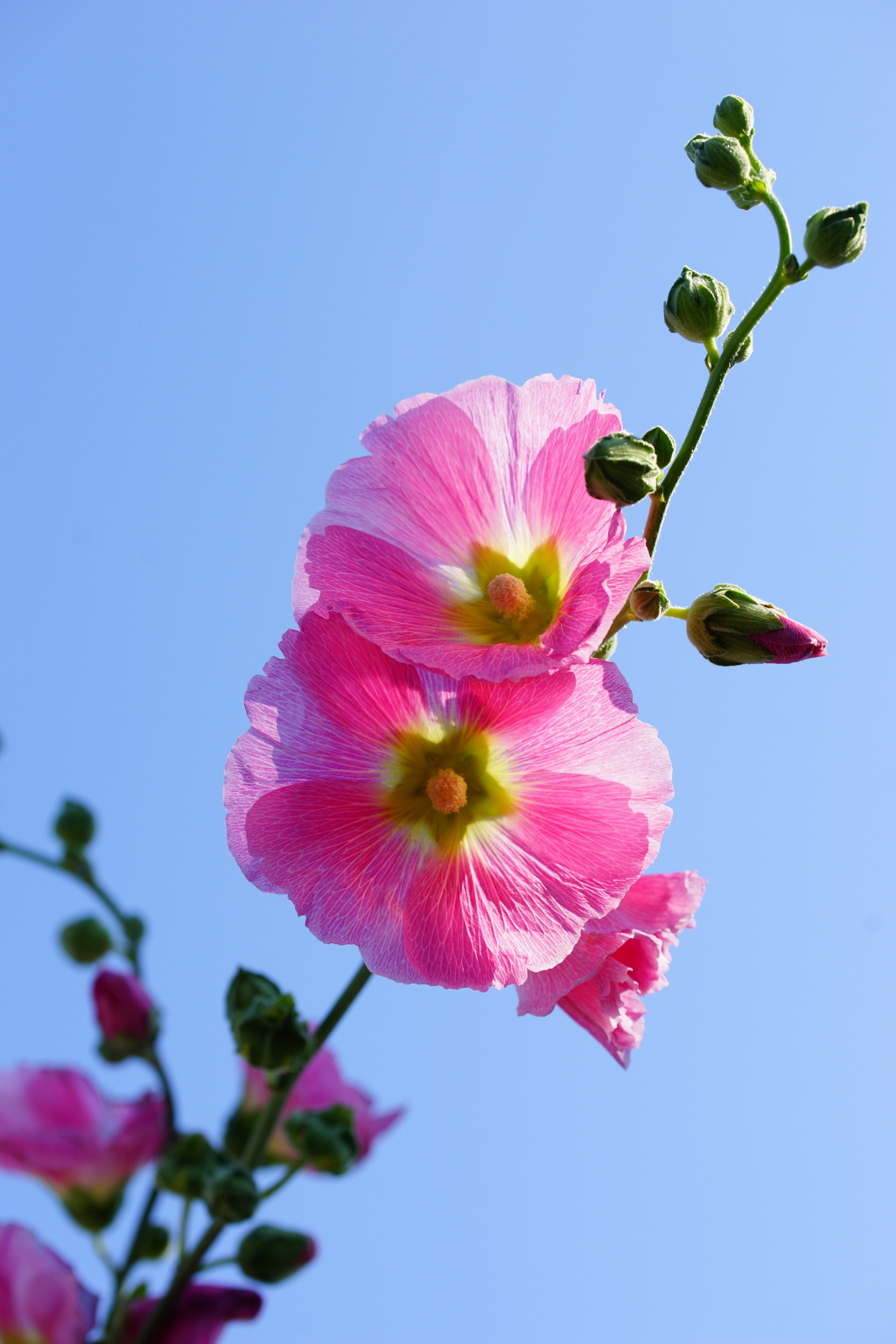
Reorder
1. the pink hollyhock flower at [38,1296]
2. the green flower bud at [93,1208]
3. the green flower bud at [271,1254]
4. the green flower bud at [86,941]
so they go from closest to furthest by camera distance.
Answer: the pink hollyhock flower at [38,1296]
the green flower bud at [271,1254]
the green flower bud at [93,1208]
the green flower bud at [86,941]

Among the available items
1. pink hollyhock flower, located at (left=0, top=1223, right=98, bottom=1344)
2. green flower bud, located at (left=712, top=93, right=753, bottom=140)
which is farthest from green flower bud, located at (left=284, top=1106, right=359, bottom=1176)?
green flower bud, located at (left=712, top=93, right=753, bottom=140)

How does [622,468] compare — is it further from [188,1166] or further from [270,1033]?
[188,1166]

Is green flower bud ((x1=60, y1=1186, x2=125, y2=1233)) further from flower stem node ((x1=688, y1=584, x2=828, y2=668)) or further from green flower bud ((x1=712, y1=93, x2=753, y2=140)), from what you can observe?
green flower bud ((x1=712, y1=93, x2=753, y2=140))

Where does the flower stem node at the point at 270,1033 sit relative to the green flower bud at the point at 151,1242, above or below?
above

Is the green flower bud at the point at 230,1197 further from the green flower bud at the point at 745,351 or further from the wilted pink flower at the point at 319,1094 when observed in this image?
the green flower bud at the point at 745,351

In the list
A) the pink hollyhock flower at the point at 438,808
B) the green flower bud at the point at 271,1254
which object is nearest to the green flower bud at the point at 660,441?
the pink hollyhock flower at the point at 438,808

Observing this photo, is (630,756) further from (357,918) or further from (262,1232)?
(262,1232)
